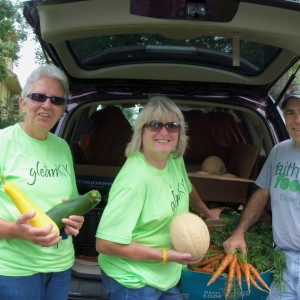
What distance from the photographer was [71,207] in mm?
2008

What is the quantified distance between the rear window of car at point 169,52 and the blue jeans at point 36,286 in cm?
140

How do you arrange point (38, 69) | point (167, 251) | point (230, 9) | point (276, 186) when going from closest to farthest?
point (230, 9) < point (167, 251) < point (38, 69) < point (276, 186)

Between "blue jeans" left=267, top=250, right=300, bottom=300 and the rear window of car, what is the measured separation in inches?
47.9

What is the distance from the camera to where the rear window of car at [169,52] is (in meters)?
2.71

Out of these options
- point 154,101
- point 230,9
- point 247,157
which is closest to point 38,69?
point 154,101

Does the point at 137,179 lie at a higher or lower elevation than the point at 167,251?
higher

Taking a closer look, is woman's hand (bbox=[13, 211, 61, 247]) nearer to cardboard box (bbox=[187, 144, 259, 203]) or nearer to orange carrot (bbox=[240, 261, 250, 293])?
orange carrot (bbox=[240, 261, 250, 293])

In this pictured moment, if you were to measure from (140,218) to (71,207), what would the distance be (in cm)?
→ 33

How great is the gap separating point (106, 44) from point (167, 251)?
1.48 meters

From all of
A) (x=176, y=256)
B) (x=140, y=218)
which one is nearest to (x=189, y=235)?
(x=176, y=256)

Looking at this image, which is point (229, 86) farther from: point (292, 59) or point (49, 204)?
point (49, 204)

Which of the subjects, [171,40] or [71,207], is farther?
[171,40]

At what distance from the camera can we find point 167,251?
2051mm

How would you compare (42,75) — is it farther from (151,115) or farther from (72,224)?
(72,224)
